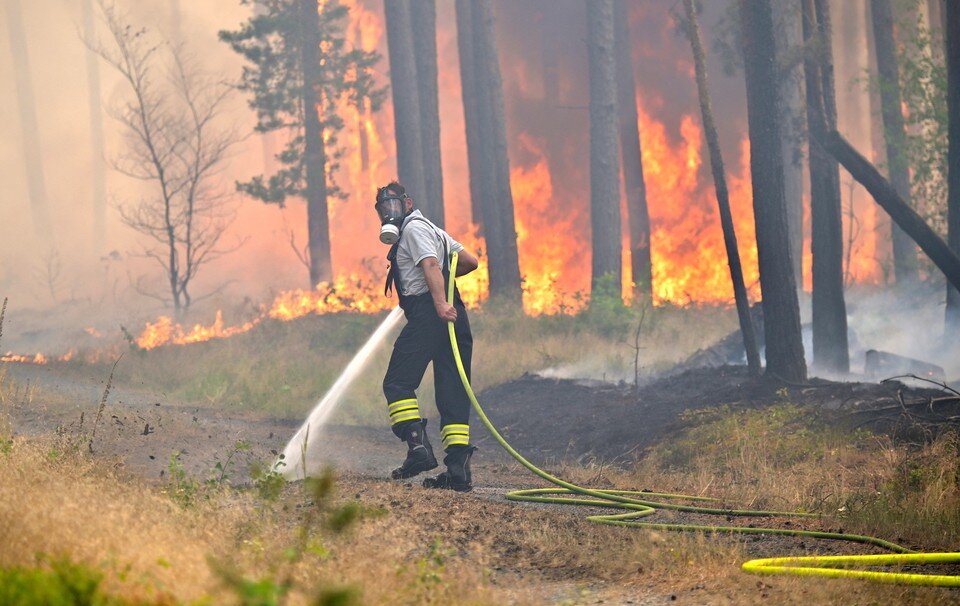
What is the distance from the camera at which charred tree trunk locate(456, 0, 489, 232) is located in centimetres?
2436

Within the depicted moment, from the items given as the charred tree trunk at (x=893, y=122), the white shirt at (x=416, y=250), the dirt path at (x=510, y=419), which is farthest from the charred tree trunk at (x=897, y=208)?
the charred tree trunk at (x=893, y=122)

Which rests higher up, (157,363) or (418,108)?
(418,108)

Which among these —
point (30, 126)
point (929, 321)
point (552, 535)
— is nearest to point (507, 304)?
point (929, 321)

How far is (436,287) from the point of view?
315 inches

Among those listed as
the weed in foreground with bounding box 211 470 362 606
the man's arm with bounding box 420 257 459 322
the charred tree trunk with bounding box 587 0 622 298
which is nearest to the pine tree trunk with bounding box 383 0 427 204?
the charred tree trunk with bounding box 587 0 622 298

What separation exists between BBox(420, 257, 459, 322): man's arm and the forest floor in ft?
4.17

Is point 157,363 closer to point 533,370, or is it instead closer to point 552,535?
point 533,370

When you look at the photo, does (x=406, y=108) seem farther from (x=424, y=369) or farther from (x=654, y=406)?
(x=424, y=369)

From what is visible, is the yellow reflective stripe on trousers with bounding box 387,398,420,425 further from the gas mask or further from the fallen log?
the fallen log

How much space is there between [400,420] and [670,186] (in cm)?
1983

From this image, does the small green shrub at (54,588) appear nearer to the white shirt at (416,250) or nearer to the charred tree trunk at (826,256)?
the white shirt at (416,250)

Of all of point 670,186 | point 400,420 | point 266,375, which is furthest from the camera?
point 670,186

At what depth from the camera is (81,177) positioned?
174 ft

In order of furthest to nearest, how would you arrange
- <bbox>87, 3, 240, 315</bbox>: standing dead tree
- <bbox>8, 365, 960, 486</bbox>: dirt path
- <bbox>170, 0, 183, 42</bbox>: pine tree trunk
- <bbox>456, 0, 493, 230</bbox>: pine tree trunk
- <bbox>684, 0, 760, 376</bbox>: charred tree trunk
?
1. <bbox>170, 0, 183, 42</bbox>: pine tree trunk
2. <bbox>87, 3, 240, 315</bbox>: standing dead tree
3. <bbox>456, 0, 493, 230</bbox>: pine tree trunk
4. <bbox>684, 0, 760, 376</bbox>: charred tree trunk
5. <bbox>8, 365, 960, 486</bbox>: dirt path
